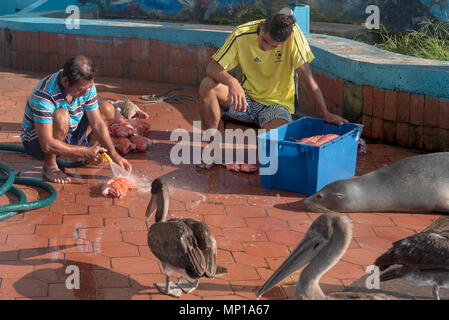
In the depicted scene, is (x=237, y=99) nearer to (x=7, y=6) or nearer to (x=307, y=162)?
(x=307, y=162)

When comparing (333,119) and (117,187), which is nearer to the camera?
(117,187)

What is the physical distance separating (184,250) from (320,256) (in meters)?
0.93

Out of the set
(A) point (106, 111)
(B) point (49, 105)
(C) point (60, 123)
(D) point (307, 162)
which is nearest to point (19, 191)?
(C) point (60, 123)

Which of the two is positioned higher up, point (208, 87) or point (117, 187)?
point (208, 87)

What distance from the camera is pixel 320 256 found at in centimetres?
384

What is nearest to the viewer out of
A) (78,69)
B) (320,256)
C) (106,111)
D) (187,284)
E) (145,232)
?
(320,256)

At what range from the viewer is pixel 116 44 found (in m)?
11.0

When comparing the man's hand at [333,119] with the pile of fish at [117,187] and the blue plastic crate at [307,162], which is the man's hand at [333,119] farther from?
the pile of fish at [117,187]

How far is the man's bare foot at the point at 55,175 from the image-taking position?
6.54 metres

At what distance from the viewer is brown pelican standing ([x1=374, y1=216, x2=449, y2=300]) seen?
4250 millimetres

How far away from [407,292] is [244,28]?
3730mm

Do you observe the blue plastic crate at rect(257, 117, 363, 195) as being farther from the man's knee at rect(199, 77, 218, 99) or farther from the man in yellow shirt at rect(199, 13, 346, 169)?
the man's knee at rect(199, 77, 218, 99)

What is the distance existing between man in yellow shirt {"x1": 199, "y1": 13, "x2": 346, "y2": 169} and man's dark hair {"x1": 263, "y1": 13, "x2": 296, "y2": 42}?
0.31 ft

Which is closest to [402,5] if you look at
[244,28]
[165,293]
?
[244,28]
